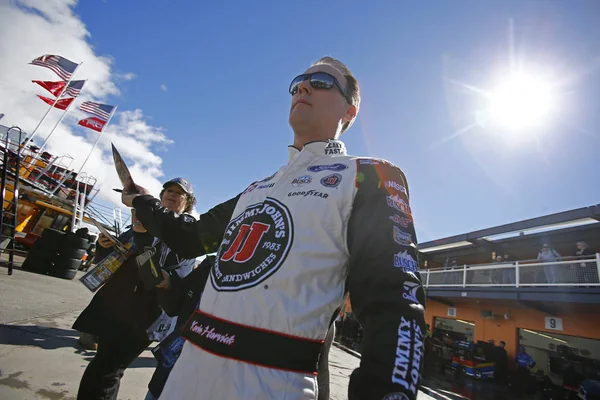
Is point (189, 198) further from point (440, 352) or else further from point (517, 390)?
point (440, 352)

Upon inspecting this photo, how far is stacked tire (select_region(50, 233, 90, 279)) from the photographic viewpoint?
9219 millimetres

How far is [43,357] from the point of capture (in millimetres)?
3168

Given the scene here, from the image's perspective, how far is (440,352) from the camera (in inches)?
596

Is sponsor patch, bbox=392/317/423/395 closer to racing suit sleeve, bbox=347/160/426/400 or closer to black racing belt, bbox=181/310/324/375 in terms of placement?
racing suit sleeve, bbox=347/160/426/400

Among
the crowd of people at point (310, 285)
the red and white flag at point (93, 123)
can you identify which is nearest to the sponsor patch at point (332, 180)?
the crowd of people at point (310, 285)

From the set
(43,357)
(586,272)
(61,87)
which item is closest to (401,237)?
(43,357)

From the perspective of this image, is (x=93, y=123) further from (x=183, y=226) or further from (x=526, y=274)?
(x=526, y=274)

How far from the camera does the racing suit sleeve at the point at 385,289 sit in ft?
2.31

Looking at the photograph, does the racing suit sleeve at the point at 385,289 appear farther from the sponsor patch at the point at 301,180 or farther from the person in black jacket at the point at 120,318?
the person in black jacket at the point at 120,318

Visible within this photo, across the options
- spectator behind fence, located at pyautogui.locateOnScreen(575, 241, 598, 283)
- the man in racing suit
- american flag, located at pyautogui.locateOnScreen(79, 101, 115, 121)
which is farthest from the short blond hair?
american flag, located at pyautogui.locateOnScreen(79, 101, 115, 121)

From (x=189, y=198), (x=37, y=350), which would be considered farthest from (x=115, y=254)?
(x=37, y=350)

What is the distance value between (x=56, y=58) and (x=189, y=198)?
18415 mm

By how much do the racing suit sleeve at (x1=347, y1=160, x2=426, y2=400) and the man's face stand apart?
1.72 feet

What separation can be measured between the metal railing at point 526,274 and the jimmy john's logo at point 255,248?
1259 centimetres
